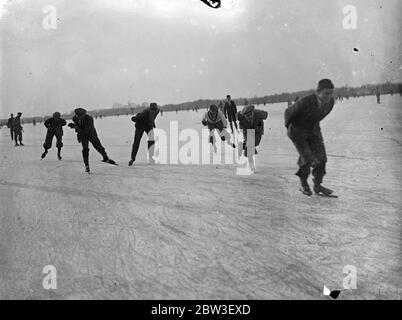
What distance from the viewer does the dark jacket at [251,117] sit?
17.3 feet

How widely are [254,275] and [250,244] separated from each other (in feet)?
1.57

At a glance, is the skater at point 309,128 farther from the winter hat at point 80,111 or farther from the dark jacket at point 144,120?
the dark jacket at point 144,120

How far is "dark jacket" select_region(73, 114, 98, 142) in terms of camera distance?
558cm

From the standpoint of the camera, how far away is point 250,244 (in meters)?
2.98

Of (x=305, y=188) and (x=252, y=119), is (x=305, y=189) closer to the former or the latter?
(x=305, y=188)

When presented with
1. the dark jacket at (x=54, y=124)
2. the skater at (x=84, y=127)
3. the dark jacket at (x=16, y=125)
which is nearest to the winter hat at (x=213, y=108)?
the skater at (x=84, y=127)

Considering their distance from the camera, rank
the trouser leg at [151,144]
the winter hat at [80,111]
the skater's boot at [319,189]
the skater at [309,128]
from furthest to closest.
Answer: the trouser leg at [151,144] < the winter hat at [80,111] < the skater's boot at [319,189] < the skater at [309,128]

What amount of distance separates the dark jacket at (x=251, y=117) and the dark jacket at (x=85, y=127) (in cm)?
250

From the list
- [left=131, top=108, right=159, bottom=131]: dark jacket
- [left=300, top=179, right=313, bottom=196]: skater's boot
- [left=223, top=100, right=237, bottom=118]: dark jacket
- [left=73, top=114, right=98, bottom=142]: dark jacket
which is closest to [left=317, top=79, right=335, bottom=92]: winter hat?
[left=300, top=179, right=313, bottom=196]: skater's boot

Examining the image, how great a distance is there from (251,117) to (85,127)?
2.79m

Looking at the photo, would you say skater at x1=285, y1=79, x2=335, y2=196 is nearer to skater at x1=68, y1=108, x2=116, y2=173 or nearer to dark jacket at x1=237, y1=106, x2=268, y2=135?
dark jacket at x1=237, y1=106, x2=268, y2=135

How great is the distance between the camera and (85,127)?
586 cm
